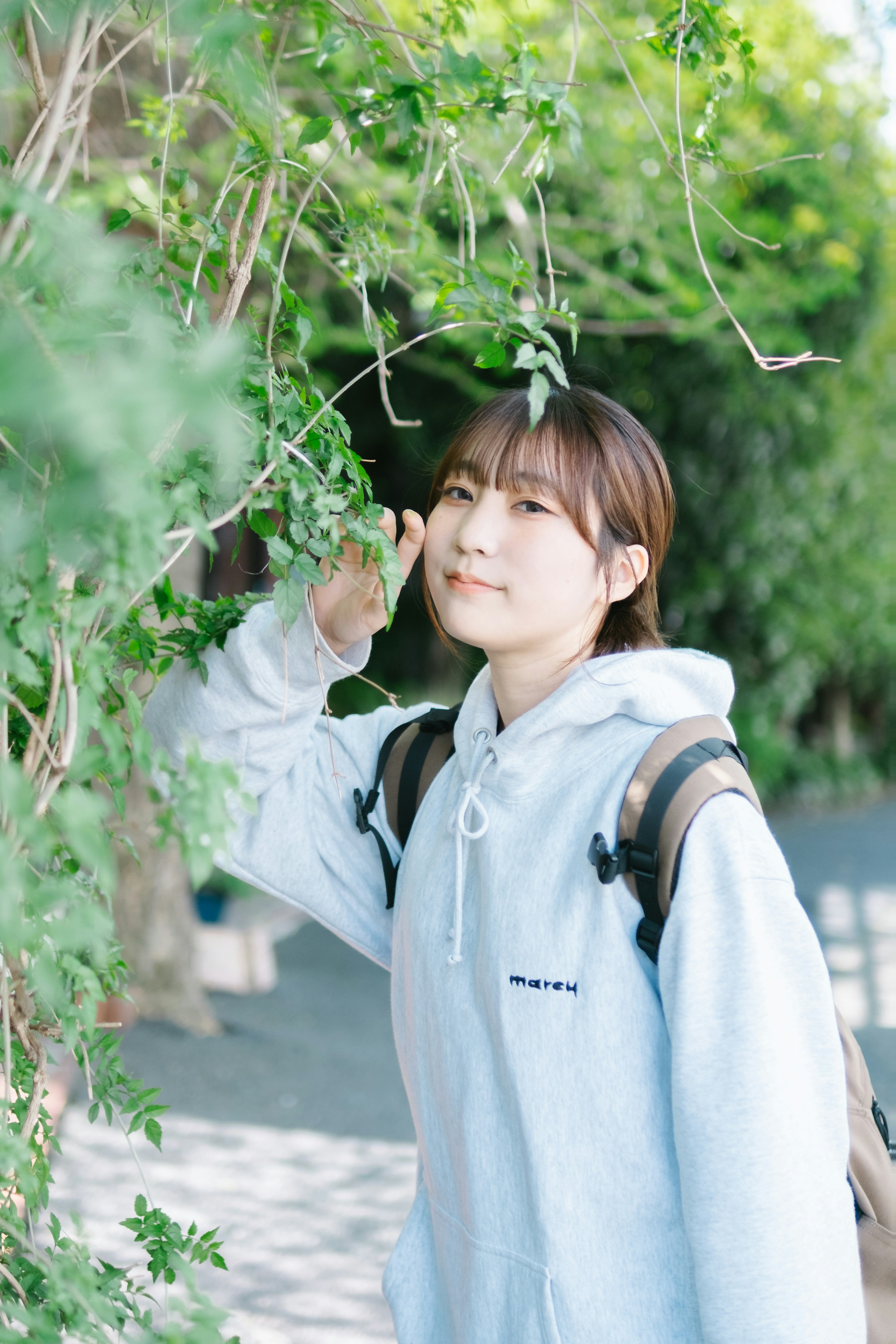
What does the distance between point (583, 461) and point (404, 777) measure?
0.58 m

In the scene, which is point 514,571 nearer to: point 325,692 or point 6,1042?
point 325,692

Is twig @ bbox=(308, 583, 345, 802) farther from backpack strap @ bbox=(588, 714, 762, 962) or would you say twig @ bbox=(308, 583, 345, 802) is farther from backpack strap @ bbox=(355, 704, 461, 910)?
backpack strap @ bbox=(588, 714, 762, 962)

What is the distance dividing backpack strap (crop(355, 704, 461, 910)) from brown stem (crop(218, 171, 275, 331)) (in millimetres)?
736

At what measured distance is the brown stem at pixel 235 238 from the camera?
1.12 m

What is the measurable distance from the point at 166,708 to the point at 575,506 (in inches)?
25.9

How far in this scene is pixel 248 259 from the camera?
1103 millimetres

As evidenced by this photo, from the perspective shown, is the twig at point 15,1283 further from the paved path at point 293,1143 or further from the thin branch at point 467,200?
the paved path at point 293,1143

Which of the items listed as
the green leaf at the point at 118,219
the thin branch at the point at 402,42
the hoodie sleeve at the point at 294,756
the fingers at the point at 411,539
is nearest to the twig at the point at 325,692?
the hoodie sleeve at the point at 294,756

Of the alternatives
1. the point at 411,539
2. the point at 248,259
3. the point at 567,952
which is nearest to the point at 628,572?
the point at 411,539

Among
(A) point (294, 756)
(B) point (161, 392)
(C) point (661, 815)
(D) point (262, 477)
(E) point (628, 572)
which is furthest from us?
(A) point (294, 756)

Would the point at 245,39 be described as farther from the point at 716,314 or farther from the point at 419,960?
the point at 716,314

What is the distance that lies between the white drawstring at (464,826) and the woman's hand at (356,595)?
0.78ft

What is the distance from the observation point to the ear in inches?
55.4

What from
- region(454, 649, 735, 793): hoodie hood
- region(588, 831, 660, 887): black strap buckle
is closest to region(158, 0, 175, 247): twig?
region(454, 649, 735, 793): hoodie hood
